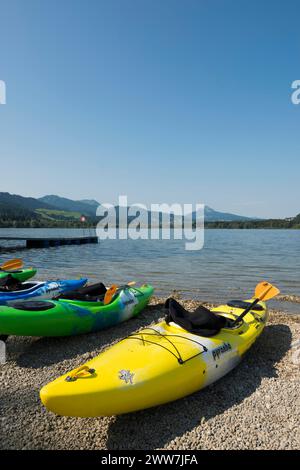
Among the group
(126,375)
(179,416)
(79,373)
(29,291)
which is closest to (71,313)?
(29,291)

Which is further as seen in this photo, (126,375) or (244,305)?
(244,305)

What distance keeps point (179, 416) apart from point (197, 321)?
1638mm

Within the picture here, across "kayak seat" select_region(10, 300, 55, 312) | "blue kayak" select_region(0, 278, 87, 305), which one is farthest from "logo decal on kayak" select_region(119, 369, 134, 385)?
"blue kayak" select_region(0, 278, 87, 305)

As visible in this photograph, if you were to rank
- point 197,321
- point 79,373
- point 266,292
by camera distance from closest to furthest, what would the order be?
1. point 79,373
2. point 197,321
3. point 266,292

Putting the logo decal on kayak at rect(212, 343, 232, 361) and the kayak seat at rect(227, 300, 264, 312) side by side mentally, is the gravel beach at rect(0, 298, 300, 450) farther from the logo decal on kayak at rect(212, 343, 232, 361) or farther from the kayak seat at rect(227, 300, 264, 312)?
the kayak seat at rect(227, 300, 264, 312)

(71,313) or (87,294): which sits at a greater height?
(87,294)

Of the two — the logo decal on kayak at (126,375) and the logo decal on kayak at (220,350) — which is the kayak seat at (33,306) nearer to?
the logo decal on kayak at (126,375)

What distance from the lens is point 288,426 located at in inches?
163

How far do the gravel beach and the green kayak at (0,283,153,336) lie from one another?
540 mm

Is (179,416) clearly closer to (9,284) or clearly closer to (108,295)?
(108,295)

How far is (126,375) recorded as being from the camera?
4211 mm

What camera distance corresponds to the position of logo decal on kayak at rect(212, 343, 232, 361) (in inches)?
203

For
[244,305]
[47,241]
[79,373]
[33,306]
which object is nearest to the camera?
[79,373]

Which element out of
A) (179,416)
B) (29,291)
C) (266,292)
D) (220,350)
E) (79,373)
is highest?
(266,292)
